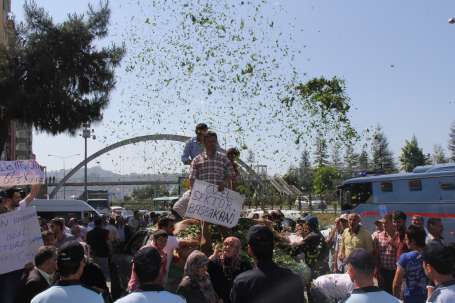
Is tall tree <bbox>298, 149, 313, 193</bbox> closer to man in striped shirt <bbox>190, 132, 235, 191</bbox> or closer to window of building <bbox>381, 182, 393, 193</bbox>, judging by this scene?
window of building <bbox>381, 182, 393, 193</bbox>

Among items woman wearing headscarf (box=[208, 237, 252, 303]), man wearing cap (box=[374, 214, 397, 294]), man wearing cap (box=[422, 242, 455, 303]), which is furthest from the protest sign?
man wearing cap (box=[374, 214, 397, 294])

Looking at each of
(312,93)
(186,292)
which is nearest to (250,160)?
(312,93)

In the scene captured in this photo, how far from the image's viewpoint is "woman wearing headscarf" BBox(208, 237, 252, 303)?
6383 millimetres

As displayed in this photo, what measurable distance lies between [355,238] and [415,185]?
54.7 feet

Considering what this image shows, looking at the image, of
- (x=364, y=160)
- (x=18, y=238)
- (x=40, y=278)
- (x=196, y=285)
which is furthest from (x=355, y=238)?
(x=364, y=160)

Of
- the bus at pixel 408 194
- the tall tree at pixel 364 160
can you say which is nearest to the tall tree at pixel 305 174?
the tall tree at pixel 364 160

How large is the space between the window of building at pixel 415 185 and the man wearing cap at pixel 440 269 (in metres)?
21.6

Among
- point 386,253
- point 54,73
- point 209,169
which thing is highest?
point 54,73

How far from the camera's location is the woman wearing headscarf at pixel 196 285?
5715 mm

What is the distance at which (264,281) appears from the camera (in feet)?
15.5

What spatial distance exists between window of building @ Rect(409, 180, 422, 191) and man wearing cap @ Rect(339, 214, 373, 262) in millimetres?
16015

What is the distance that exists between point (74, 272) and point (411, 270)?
4184 millimetres

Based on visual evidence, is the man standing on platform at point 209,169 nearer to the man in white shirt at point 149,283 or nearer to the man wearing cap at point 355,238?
the man wearing cap at point 355,238

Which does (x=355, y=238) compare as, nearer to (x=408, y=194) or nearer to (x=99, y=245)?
(x=99, y=245)
